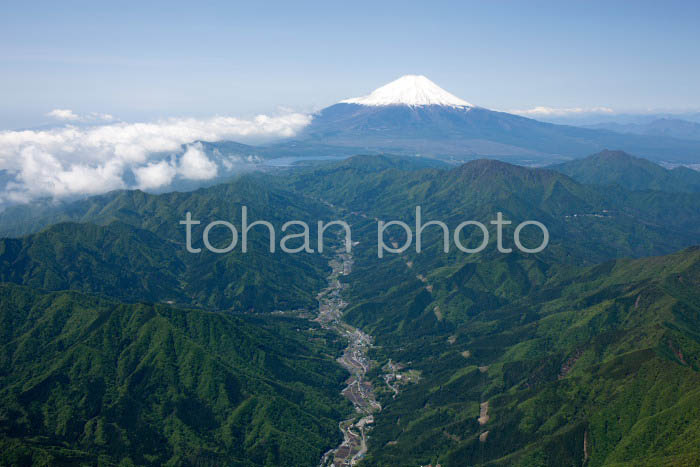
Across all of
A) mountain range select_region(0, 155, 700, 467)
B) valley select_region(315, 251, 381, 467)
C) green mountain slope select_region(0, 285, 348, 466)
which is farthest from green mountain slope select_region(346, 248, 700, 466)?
green mountain slope select_region(0, 285, 348, 466)

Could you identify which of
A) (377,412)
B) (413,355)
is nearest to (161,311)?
(377,412)

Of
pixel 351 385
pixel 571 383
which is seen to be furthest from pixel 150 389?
pixel 571 383

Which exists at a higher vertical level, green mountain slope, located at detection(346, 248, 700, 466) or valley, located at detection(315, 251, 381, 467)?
green mountain slope, located at detection(346, 248, 700, 466)

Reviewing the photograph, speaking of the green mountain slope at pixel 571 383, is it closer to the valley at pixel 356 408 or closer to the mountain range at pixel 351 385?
the mountain range at pixel 351 385

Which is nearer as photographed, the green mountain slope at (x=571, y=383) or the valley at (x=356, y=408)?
the green mountain slope at (x=571, y=383)

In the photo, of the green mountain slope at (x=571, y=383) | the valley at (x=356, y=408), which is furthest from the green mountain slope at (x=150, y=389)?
the green mountain slope at (x=571, y=383)

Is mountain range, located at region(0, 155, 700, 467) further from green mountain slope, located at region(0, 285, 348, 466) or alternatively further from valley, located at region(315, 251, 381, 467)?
valley, located at region(315, 251, 381, 467)

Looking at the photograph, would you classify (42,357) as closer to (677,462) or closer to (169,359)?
(169,359)

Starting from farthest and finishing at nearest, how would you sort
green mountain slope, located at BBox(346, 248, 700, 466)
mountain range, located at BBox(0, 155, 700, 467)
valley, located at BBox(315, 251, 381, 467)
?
valley, located at BBox(315, 251, 381, 467)
mountain range, located at BBox(0, 155, 700, 467)
green mountain slope, located at BBox(346, 248, 700, 466)
